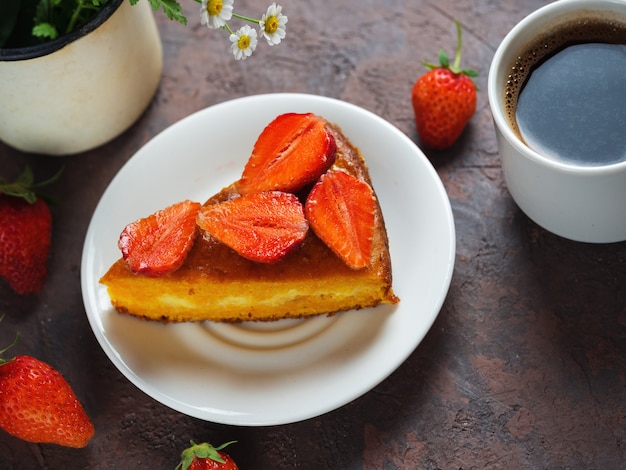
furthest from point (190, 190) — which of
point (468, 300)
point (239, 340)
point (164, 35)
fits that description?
point (468, 300)

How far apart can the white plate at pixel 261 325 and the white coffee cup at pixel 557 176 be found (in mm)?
218

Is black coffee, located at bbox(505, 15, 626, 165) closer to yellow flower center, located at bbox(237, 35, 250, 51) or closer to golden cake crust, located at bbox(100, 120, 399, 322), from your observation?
golden cake crust, located at bbox(100, 120, 399, 322)

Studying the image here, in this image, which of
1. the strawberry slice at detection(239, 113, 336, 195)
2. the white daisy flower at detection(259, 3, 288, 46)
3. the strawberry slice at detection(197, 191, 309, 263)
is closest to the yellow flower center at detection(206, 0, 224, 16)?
the white daisy flower at detection(259, 3, 288, 46)

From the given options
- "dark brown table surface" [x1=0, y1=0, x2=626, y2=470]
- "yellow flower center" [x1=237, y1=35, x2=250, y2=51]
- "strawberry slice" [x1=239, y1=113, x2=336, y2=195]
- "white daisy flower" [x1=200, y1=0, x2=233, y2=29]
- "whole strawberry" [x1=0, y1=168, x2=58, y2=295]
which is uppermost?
"white daisy flower" [x1=200, y1=0, x2=233, y2=29]

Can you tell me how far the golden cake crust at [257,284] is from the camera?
79.2 inches

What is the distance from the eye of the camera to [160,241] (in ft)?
6.59

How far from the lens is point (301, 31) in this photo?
8.45 feet

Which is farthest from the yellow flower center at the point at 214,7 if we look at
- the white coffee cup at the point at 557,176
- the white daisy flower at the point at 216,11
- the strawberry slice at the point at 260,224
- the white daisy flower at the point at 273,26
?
the white coffee cup at the point at 557,176

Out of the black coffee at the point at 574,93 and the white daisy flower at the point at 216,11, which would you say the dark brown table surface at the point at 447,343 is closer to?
the black coffee at the point at 574,93

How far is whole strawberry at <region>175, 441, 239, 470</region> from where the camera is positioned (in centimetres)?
185

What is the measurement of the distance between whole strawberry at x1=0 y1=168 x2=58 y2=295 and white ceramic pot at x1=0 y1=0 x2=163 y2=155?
0.16m

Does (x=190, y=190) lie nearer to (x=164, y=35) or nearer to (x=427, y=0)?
(x=164, y=35)

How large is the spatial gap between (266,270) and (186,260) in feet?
0.65

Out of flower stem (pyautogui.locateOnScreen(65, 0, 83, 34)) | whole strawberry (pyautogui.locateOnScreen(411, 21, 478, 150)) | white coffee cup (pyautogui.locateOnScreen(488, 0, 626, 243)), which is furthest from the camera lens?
whole strawberry (pyautogui.locateOnScreen(411, 21, 478, 150))
